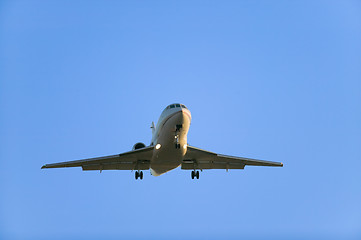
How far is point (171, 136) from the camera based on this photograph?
3052 cm

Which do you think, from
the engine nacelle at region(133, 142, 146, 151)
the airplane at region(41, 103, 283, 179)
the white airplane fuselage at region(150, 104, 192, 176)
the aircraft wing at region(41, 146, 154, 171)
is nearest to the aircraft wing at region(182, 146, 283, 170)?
the airplane at region(41, 103, 283, 179)

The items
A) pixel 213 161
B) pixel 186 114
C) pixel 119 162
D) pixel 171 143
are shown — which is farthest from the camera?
pixel 213 161

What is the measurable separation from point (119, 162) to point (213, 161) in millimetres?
8636

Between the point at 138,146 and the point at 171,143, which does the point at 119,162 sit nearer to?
the point at 138,146

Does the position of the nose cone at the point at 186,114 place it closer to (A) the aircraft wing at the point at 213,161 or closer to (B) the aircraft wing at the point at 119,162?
(B) the aircraft wing at the point at 119,162

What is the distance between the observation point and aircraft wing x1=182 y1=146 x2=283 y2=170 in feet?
118

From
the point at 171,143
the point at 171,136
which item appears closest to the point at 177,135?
the point at 171,136

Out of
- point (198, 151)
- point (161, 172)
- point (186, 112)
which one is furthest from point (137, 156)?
point (186, 112)

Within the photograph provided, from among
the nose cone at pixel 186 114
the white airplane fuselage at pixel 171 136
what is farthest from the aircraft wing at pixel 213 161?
the nose cone at pixel 186 114

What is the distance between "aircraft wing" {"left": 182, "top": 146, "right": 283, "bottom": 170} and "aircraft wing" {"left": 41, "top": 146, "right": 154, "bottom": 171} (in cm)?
364

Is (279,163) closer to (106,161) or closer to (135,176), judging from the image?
(135,176)

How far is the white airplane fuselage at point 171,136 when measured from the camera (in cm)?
2977

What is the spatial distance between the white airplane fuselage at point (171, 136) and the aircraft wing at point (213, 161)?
9.79ft

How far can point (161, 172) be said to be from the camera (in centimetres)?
3675
